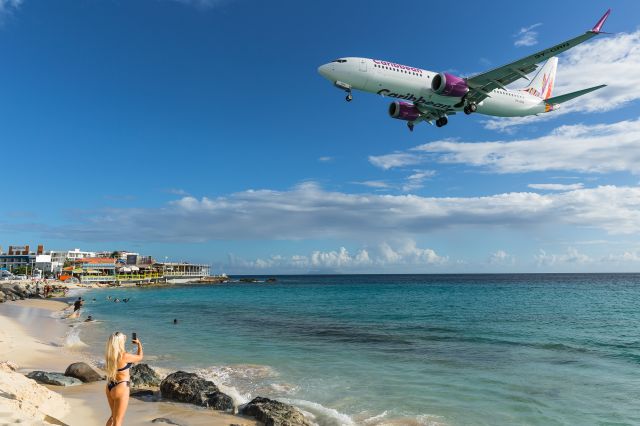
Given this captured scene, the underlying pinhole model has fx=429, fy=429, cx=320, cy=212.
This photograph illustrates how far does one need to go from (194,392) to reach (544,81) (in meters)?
Answer: 50.2

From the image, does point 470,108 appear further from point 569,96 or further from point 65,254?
point 65,254

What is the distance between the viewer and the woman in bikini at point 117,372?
7.24 meters

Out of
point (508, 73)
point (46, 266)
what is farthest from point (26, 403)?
point (46, 266)

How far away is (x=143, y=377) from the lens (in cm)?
1475

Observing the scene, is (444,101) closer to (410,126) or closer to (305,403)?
(410,126)

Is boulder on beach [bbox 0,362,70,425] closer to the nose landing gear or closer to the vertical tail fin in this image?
the nose landing gear

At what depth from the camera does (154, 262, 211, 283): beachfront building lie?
496ft

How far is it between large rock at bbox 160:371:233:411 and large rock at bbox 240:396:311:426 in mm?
801

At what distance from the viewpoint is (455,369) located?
18.8 m

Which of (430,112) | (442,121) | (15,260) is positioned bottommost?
(15,260)

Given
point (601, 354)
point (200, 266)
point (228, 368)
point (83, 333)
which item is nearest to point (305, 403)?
point (228, 368)

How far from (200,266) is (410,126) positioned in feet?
532

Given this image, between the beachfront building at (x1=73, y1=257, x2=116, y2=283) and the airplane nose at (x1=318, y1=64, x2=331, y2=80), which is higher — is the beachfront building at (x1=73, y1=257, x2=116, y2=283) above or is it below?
below

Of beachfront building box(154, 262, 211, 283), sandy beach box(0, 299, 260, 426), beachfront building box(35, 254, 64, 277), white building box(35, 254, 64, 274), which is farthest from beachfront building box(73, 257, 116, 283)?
sandy beach box(0, 299, 260, 426)
